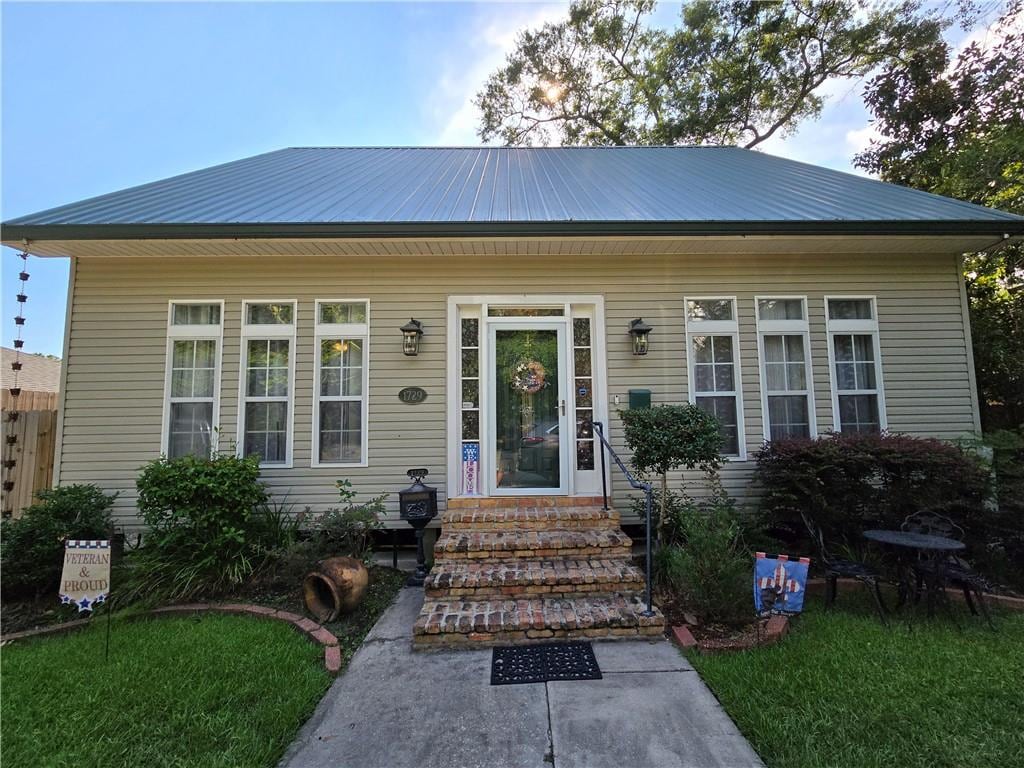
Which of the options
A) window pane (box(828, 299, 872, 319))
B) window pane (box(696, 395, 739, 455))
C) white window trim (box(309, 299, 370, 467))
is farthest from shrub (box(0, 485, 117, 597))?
window pane (box(828, 299, 872, 319))

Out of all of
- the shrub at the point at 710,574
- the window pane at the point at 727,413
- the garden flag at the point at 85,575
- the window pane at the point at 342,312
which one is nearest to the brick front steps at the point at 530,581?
the shrub at the point at 710,574

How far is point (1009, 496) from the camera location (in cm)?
412

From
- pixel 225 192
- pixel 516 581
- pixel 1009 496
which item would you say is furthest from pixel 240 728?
pixel 1009 496

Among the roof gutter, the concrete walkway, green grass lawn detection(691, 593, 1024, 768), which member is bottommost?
the concrete walkway

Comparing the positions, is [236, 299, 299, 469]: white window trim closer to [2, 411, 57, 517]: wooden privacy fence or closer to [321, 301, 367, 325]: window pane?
[321, 301, 367, 325]: window pane

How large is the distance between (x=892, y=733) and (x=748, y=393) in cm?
354

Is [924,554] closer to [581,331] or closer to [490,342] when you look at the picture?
[581,331]

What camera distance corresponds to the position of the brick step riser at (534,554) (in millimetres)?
3895

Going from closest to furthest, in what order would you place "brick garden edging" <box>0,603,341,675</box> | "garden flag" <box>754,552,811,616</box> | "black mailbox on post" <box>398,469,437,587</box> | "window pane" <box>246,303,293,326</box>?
1. "brick garden edging" <box>0,603,341,675</box>
2. "garden flag" <box>754,552,811,616</box>
3. "black mailbox on post" <box>398,469,437,587</box>
4. "window pane" <box>246,303,293,326</box>

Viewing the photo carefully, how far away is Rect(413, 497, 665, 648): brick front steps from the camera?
10.2ft

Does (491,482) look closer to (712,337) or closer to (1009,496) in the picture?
(712,337)

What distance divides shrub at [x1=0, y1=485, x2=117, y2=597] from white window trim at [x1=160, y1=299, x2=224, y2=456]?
3.02 feet

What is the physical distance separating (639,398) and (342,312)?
11.8 ft

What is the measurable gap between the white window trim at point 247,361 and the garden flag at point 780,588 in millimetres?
4666
